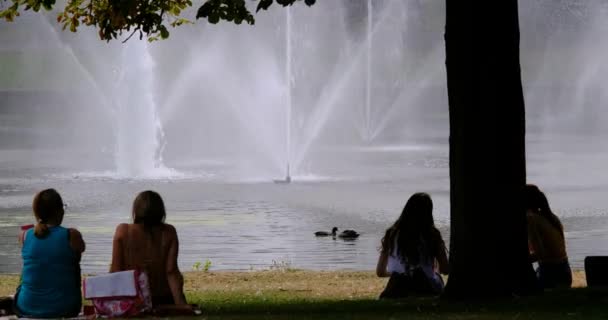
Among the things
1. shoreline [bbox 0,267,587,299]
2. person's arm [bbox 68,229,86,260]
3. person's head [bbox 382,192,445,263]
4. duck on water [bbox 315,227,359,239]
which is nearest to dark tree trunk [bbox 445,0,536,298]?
person's head [bbox 382,192,445,263]

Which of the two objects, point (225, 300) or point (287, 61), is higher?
point (287, 61)

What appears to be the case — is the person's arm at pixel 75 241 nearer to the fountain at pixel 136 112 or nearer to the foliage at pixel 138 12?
the foliage at pixel 138 12

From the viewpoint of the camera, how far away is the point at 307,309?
1066cm

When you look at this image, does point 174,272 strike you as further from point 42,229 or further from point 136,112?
point 136,112

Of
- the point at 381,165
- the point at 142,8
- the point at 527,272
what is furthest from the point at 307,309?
the point at 381,165

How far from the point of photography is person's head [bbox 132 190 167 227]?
30.4 feet

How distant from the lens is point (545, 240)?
11828 mm

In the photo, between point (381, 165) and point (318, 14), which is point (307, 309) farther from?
point (318, 14)

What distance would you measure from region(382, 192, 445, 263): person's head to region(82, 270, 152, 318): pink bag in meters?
2.61

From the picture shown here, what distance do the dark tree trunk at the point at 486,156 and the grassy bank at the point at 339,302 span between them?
332mm

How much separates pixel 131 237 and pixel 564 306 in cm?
309

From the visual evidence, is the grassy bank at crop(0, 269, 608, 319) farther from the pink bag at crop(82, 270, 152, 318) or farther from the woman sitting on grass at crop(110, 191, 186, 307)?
the pink bag at crop(82, 270, 152, 318)

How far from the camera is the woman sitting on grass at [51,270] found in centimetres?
933

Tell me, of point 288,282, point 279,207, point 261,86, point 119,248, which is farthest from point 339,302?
point 261,86
